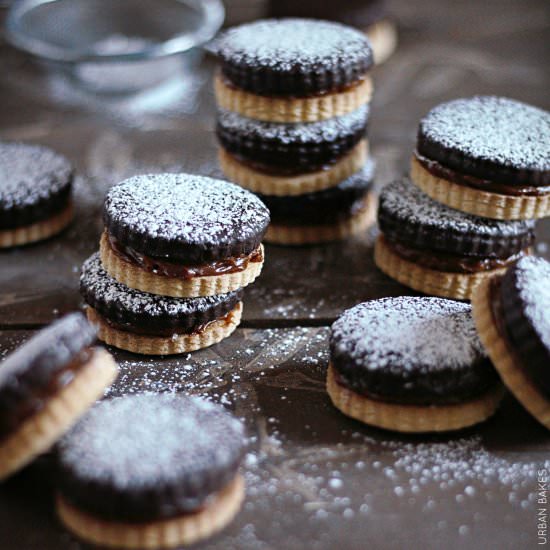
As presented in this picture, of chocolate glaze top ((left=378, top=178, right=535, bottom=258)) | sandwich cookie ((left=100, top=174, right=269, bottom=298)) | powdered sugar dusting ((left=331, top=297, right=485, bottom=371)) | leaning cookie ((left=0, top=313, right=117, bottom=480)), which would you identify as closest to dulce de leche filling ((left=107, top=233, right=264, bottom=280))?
sandwich cookie ((left=100, top=174, right=269, bottom=298))

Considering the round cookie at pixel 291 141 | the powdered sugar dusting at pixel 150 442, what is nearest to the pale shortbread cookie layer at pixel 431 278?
the round cookie at pixel 291 141

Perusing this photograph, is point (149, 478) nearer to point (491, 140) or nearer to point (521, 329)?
point (521, 329)

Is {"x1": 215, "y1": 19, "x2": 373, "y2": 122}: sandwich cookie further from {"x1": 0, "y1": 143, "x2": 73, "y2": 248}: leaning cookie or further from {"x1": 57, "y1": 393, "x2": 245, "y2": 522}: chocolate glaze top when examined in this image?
{"x1": 57, "y1": 393, "x2": 245, "y2": 522}: chocolate glaze top

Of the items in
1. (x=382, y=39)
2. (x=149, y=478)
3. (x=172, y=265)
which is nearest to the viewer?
A: (x=149, y=478)

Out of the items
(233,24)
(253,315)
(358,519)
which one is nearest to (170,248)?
(253,315)

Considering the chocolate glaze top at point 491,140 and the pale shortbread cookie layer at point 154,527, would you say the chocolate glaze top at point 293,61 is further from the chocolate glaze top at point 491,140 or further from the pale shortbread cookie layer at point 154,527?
the pale shortbread cookie layer at point 154,527

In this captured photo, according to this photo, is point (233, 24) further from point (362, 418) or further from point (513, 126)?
point (362, 418)

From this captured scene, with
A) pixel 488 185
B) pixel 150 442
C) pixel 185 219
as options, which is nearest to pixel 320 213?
pixel 488 185
